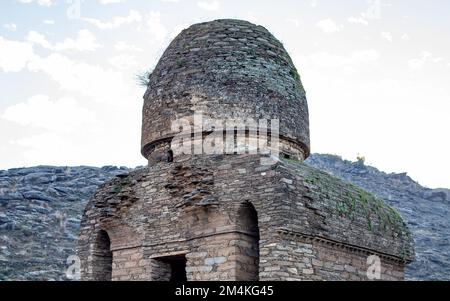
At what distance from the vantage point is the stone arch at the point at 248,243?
9508 mm

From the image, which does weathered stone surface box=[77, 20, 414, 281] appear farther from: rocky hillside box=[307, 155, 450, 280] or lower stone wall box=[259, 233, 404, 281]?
rocky hillside box=[307, 155, 450, 280]

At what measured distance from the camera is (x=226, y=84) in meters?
11.0

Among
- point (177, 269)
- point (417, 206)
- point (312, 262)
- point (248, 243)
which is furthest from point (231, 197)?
point (417, 206)

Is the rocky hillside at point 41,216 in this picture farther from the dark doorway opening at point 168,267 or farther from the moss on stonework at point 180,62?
the moss on stonework at point 180,62

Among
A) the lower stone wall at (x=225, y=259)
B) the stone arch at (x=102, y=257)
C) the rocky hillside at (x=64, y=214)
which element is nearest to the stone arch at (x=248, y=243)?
the lower stone wall at (x=225, y=259)

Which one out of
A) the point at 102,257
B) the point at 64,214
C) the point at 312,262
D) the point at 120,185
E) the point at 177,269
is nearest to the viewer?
the point at 312,262

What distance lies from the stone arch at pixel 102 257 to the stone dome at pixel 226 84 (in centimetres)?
163

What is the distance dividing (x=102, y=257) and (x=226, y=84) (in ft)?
11.8

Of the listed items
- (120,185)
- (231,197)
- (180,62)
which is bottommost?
(231,197)

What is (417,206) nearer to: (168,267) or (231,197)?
(168,267)

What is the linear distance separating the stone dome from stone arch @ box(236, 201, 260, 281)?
1.77 metres

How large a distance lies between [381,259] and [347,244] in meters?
1.02
